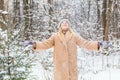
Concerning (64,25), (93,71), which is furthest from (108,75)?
(64,25)

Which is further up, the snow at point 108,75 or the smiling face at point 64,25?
the smiling face at point 64,25

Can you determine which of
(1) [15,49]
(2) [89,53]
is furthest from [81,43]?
(2) [89,53]

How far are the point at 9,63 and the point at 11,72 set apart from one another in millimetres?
192

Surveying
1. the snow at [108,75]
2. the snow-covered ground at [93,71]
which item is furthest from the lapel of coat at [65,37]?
the snow at [108,75]

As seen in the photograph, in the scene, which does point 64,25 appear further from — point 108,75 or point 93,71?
point 93,71

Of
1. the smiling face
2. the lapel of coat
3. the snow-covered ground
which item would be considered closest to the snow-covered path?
the snow-covered ground

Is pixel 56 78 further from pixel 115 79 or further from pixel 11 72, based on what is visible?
pixel 115 79

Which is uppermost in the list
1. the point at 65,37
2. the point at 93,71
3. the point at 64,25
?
the point at 64,25

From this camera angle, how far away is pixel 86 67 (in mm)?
12891

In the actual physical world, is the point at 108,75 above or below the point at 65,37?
below

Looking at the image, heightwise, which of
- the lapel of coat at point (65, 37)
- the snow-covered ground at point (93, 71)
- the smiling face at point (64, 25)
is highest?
the smiling face at point (64, 25)

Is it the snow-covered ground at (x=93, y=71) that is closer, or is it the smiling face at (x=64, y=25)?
the smiling face at (x=64, y=25)

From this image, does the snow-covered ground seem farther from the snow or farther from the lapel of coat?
the lapel of coat

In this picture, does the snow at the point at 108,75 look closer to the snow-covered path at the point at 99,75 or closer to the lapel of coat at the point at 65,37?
the snow-covered path at the point at 99,75
